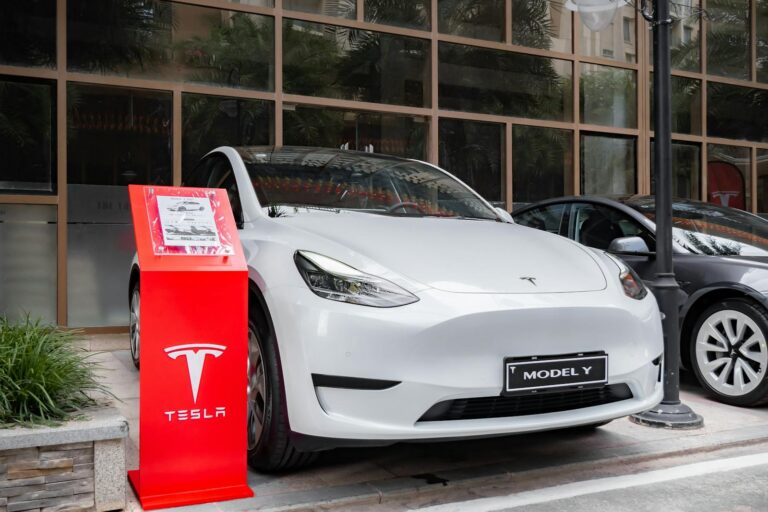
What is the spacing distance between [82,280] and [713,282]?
5.60 m

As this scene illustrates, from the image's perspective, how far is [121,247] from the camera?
7.46 meters

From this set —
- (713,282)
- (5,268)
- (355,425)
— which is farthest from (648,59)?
(355,425)

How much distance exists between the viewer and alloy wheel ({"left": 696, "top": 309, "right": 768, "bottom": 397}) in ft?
15.9

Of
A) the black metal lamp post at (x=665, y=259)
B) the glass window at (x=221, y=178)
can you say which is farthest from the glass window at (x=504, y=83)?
the glass window at (x=221, y=178)

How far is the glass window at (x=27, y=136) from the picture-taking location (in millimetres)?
7121

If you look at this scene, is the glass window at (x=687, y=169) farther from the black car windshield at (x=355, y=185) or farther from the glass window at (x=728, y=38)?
the black car windshield at (x=355, y=185)

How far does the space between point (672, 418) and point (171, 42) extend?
20.2 feet

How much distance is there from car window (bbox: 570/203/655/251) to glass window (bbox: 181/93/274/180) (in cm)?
364

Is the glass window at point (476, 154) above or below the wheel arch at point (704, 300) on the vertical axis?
above

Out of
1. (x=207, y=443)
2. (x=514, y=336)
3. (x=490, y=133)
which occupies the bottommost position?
(x=207, y=443)

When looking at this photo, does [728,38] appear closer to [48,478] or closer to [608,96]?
[608,96]

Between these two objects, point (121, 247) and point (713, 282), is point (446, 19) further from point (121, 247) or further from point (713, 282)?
point (713, 282)

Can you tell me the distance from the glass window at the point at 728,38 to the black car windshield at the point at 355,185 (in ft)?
29.3

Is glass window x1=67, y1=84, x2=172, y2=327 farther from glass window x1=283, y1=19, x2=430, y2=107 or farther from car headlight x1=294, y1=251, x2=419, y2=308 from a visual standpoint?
car headlight x1=294, y1=251, x2=419, y2=308
